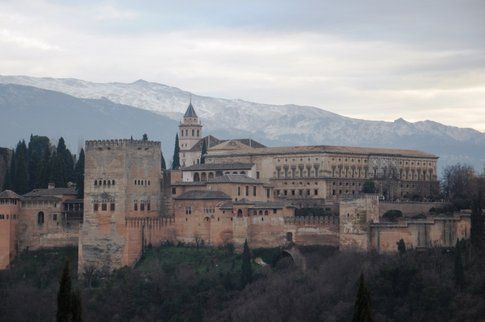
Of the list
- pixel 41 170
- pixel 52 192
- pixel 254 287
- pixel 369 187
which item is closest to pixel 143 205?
pixel 52 192

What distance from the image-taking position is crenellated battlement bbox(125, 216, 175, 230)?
2867 inches

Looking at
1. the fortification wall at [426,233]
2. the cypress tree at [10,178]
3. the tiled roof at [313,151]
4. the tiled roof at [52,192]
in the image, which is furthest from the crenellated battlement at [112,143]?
the tiled roof at [313,151]

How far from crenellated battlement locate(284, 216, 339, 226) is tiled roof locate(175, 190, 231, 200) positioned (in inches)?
168

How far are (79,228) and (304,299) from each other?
1637 centimetres

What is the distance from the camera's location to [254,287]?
67.5 metres

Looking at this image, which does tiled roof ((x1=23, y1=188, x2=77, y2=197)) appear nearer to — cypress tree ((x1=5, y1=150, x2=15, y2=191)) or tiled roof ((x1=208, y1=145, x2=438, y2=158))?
cypress tree ((x1=5, y1=150, x2=15, y2=191))

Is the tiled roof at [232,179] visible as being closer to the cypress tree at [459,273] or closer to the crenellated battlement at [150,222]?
the crenellated battlement at [150,222]

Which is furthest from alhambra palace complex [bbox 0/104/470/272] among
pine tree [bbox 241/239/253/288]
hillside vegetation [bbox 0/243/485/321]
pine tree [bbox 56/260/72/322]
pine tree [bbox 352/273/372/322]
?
pine tree [bbox 56/260/72/322]

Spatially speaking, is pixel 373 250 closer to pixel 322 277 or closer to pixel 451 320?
pixel 322 277

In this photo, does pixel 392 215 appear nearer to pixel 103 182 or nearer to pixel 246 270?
pixel 246 270

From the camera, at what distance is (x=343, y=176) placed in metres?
87.2

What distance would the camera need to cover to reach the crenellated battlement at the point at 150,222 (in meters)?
72.8

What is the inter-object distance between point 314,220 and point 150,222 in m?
9.75

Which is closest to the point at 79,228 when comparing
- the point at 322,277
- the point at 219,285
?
the point at 219,285
